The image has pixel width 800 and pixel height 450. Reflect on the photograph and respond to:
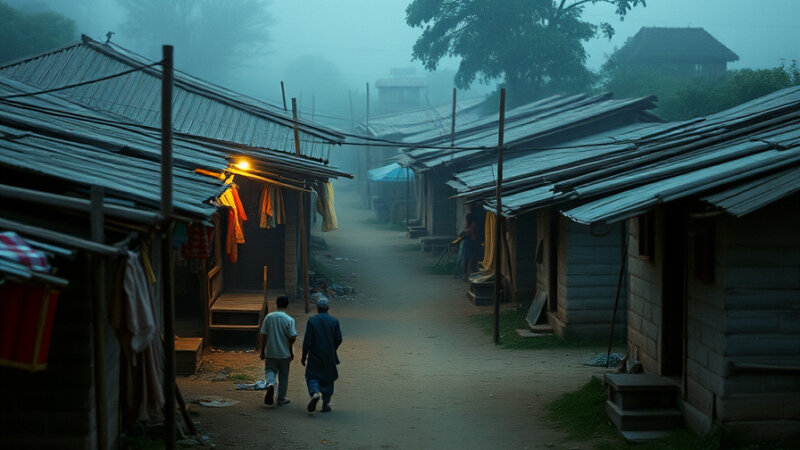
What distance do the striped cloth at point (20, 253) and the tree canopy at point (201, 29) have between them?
70972mm

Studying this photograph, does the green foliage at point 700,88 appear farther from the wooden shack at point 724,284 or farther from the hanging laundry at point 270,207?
the wooden shack at point 724,284

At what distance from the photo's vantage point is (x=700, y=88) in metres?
36.1

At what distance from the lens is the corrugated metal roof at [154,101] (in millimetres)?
18125

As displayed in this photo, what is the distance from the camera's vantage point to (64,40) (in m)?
42.7

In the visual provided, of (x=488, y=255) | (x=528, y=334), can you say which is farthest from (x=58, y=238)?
(x=488, y=255)

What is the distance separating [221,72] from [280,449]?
235 ft

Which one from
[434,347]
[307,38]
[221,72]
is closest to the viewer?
[434,347]

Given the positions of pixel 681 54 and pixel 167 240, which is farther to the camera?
pixel 681 54

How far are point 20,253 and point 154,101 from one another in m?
14.8

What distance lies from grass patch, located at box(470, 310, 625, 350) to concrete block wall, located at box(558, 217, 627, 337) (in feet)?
0.60

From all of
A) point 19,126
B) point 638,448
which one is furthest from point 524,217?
point 19,126

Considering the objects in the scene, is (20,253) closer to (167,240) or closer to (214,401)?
(167,240)

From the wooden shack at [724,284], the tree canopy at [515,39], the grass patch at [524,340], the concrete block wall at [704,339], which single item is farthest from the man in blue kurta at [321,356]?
the tree canopy at [515,39]

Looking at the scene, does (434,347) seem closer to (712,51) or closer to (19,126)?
(19,126)
